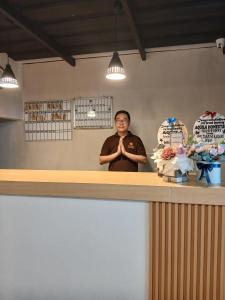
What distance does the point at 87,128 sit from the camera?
3695 millimetres

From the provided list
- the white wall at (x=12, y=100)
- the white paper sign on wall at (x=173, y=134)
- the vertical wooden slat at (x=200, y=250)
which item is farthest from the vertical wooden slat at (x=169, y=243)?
the white wall at (x=12, y=100)

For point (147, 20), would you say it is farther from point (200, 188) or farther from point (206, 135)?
point (200, 188)

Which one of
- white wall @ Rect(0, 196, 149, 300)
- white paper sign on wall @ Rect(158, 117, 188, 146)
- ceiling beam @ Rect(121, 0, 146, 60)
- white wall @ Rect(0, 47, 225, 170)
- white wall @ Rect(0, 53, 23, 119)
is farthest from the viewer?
white wall @ Rect(0, 53, 23, 119)

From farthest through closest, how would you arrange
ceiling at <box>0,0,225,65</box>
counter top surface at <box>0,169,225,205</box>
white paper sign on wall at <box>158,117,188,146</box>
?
ceiling at <box>0,0,225,65</box>
white paper sign on wall at <box>158,117,188,146</box>
counter top surface at <box>0,169,225,205</box>

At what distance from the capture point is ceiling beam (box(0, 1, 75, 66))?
7.78 ft

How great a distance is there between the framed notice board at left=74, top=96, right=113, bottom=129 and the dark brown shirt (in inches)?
21.5

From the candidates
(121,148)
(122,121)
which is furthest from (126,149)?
(122,121)

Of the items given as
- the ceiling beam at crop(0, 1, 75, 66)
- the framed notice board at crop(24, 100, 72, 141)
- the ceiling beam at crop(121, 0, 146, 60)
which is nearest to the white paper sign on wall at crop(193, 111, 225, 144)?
the ceiling beam at crop(121, 0, 146, 60)

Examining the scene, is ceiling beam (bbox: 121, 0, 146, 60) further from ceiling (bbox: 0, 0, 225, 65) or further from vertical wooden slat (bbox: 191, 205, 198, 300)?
vertical wooden slat (bbox: 191, 205, 198, 300)

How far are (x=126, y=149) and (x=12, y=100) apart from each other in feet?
6.01

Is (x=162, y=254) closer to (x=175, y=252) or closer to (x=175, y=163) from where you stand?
(x=175, y=252)

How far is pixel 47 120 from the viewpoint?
12.6 ft

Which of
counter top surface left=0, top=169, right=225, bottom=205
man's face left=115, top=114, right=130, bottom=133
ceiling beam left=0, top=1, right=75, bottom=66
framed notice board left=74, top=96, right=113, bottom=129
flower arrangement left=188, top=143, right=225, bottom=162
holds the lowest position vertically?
counter top surface left=0, top=169, right=225, bottom=205

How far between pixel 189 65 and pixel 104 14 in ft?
4.28
